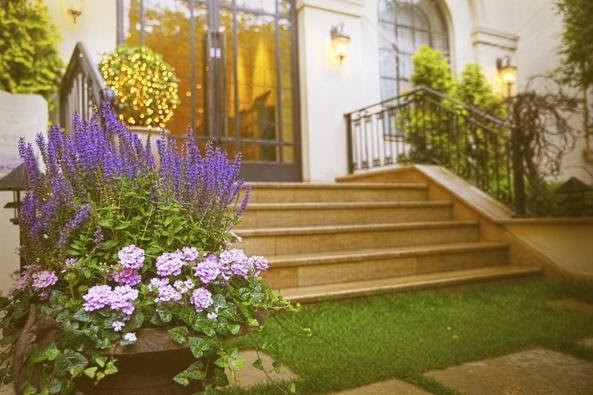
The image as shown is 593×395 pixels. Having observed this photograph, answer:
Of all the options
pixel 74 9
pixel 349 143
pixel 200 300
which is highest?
pixel 74 9

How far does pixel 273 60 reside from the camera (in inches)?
280

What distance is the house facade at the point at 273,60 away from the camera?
20.5 ft

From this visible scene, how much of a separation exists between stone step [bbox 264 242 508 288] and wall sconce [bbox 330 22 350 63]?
144 inches

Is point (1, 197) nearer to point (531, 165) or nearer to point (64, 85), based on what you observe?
point (64, 85)

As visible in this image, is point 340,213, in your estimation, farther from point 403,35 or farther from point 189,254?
point 403,35

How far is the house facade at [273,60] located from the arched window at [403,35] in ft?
0.07

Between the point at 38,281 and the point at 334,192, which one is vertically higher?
the point at 334,192

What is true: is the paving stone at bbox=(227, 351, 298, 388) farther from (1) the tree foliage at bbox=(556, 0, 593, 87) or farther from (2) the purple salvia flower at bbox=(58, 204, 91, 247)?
(1) the tree foliage at bbox=(556, 0, 593, 87)

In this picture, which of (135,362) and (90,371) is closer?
(90,371)

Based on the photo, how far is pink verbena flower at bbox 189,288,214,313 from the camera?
4.33 ft

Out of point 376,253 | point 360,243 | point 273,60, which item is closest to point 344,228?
point 360,243

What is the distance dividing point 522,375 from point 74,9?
570cm

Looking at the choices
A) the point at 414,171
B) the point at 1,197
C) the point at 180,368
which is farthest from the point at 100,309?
the point at 414,171

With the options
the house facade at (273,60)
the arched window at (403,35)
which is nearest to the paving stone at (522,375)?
the house facade at (273,60)
